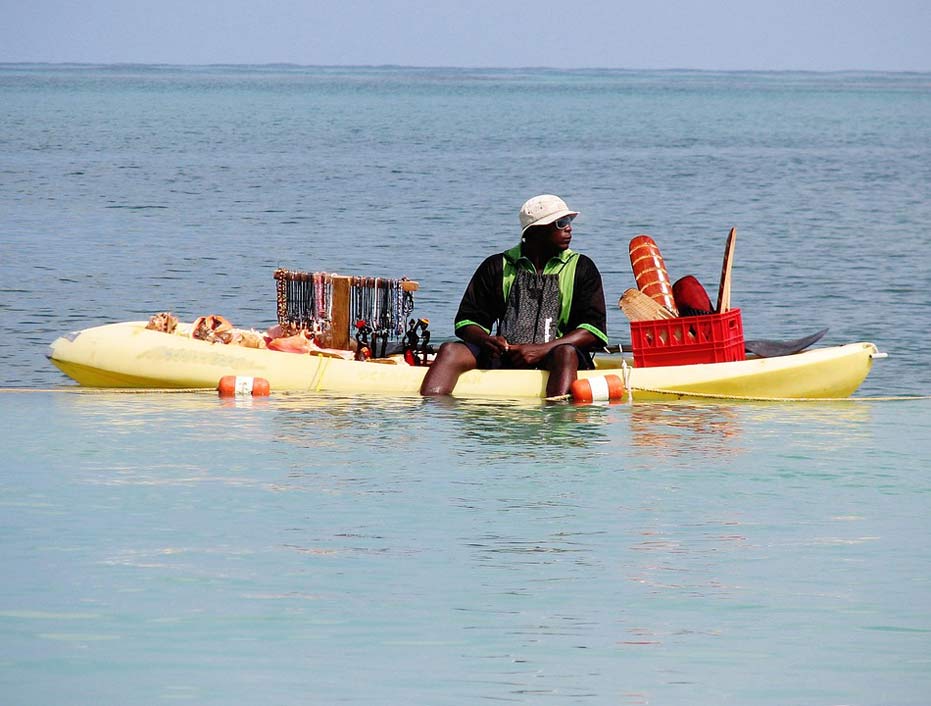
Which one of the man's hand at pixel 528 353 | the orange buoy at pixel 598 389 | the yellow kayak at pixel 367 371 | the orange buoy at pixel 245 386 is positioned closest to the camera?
the orange buoy at pixel 598 389

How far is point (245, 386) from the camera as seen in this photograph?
12.4m

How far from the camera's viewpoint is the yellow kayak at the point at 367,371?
12.0m

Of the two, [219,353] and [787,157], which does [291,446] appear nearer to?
[219,353]

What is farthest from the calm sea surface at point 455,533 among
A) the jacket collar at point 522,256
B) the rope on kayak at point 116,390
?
the jacket collar at point 522,256

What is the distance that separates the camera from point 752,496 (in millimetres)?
9641

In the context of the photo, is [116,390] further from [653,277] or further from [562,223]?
[653,277]

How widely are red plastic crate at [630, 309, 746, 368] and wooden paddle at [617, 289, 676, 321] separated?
49 mm

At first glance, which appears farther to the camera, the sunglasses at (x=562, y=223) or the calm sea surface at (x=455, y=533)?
the sunglasses at (x=562, y=223)

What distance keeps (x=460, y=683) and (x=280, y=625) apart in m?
0.99

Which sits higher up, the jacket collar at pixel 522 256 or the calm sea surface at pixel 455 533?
the jacket collar at pixel 522 256

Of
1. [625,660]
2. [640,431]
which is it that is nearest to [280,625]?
[625,660]

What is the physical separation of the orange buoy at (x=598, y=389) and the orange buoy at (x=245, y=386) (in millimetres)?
2255

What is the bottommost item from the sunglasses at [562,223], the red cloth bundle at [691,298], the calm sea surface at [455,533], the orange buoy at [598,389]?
the calm sea surface at [455,533]

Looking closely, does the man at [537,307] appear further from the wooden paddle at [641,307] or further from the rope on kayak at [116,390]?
the rope on kayak at [116,390]
